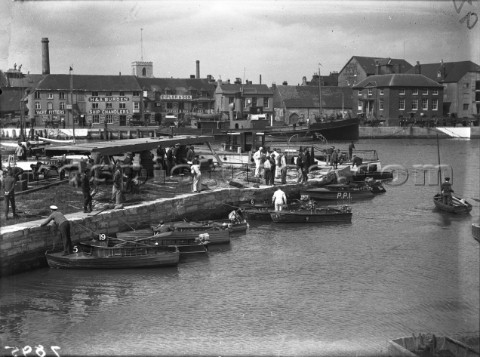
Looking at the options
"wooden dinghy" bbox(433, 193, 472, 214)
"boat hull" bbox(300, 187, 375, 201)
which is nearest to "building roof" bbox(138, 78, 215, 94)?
"boat hull" bbox(300, 187, 375, 201)

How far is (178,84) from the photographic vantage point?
96750 mm

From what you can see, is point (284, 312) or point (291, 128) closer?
point (284, 312)

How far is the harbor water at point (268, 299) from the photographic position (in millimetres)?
15234

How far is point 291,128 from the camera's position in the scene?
80.8m

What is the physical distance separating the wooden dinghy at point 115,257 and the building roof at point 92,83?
219ft

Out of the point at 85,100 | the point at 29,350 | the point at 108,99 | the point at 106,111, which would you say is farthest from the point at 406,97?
the point at 29,350

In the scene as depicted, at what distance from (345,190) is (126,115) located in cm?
5893

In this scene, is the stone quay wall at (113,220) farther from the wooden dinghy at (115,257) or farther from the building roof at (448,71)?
the building roof at (448,71)

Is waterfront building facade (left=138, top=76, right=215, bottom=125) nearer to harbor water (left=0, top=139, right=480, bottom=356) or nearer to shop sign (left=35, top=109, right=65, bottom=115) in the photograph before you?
shop sign (left=35, top=109, right=65, bottom=115)

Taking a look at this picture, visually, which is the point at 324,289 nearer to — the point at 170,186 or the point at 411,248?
the point at 411,248

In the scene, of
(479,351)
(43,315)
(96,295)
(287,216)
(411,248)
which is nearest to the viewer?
(479,351)

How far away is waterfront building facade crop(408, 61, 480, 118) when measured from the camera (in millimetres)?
98375

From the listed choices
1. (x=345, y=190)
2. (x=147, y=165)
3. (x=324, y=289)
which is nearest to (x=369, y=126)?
(x=345, y=190)

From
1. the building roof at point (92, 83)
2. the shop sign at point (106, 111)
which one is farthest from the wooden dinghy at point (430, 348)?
the shop sign at point (106, 111)
